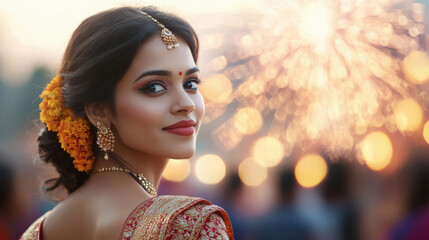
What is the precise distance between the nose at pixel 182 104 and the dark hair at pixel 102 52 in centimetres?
24

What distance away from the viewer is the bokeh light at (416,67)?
6195mm

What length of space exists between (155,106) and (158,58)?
202 mm

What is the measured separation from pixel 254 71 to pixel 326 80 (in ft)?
2.84

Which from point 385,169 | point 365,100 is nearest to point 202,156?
point 385,169

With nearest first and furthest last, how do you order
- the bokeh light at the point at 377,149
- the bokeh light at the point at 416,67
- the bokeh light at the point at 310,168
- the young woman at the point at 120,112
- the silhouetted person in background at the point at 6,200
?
the young woman at the point at 120,112 < the bokeh light at the point at 416,67 < the silhouetted person in background at the point at 6,200 < the bokeh light at the point at 377,149 < the bokeh light at the point at 310,168

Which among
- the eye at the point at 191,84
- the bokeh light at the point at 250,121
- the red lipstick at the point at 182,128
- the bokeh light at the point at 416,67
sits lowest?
the bokeh light at the point at 250,121

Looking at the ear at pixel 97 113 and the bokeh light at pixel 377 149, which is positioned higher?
the ear at pixel 97 113

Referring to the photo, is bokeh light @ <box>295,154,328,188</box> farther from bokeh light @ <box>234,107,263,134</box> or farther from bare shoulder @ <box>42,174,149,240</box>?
bare shoulder @ <box>42,174,149,240</box>

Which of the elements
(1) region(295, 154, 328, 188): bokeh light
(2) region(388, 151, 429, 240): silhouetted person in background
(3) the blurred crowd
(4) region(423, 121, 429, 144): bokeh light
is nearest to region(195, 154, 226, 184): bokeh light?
(1) region(295, 154, 328, 188): bokeh light

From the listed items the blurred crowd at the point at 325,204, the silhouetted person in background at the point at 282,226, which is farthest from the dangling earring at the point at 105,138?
the silhouetted person in background at the point at 282,226

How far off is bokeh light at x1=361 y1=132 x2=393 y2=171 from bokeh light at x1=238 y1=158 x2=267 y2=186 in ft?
8.27

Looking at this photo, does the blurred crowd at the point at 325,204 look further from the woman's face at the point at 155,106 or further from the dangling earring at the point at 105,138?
the woman's face at the point at 155,106

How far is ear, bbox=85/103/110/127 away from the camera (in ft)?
7.87

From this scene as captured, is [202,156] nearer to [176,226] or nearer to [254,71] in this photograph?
[254,71]
